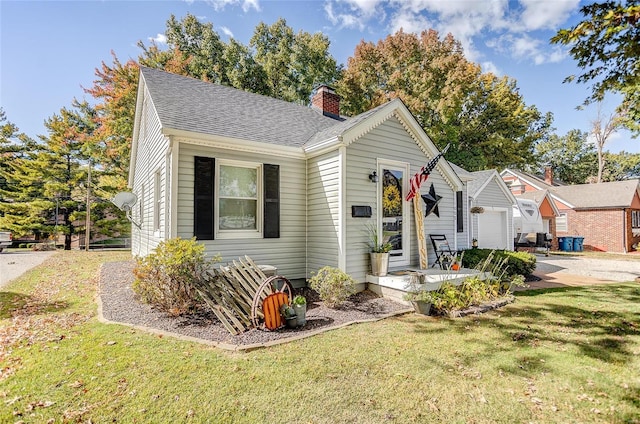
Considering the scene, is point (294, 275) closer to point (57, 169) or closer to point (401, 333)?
point (401, 333)

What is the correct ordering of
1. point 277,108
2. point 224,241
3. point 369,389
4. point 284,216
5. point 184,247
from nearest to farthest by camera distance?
point 369,389
point 184,247
point 224,241
point 284,216
point 277,108

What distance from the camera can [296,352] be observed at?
414cm

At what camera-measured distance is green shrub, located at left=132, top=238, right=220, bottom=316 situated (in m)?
5.51

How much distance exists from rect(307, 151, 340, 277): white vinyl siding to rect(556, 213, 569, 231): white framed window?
81.0 ft

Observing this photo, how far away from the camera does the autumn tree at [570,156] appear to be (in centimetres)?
4159

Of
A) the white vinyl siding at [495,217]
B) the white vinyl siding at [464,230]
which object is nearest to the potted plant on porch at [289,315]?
the white vinyl siding at [464,230]

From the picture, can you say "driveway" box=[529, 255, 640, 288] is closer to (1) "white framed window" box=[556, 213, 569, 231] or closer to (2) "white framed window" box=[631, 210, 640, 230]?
(1) "white framed window" box=[556, 213, 569, 231]

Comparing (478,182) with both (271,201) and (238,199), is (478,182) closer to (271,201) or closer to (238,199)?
(271,201)

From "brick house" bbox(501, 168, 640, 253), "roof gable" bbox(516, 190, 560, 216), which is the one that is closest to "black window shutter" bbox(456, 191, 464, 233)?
A: "roof gable" bbox(516, 190, 560, 216)

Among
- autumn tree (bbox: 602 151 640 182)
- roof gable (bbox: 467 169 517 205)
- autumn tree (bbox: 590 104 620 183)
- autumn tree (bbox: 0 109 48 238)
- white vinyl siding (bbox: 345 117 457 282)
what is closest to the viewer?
white vinyl siding (bbox: 345 117 457 282)

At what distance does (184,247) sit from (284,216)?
2.81m

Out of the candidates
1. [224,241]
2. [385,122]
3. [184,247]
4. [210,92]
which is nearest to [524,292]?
[385,122]

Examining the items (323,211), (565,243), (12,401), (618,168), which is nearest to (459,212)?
(323,211)

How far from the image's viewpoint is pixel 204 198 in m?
6.73
